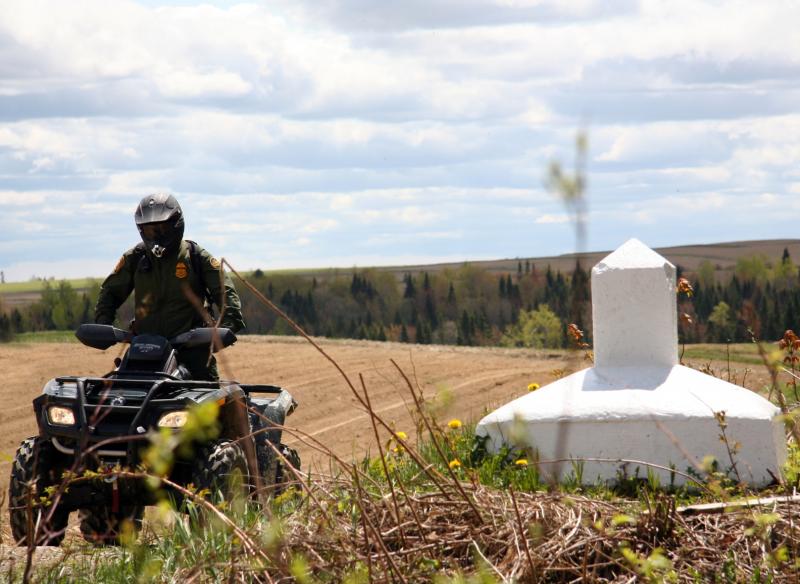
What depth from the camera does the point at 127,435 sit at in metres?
6.82

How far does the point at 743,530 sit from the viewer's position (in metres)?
5.45

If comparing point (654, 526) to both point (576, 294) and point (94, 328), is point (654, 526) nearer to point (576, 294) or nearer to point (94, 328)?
point (576, 294)

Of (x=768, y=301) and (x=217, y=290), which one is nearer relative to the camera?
(x=217, y=290)

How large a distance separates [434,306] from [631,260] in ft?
102

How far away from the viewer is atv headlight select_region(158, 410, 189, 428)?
22.1 feet

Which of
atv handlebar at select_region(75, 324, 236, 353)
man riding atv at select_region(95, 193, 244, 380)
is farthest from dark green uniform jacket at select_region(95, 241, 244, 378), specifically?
atv handlebar at select_region(75, 324, 236, 353)

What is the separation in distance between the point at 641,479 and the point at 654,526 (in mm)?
2799

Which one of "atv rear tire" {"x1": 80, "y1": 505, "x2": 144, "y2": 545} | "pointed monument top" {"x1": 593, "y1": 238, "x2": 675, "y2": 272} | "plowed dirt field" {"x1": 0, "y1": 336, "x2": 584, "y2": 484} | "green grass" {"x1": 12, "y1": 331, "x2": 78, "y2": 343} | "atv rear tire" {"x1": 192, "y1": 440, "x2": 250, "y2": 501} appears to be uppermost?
"pointed monument top" {"x1": 593, "y1": 238, "x2": 675, "y2": 272}

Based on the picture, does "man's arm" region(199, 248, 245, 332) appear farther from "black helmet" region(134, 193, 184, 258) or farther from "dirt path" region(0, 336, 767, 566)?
"dirt path" region(0, 336, 767, 566)

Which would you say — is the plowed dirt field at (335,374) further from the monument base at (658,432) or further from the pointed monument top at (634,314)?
the monument base at (658,432)

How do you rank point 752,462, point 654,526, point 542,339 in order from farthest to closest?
point 542,339, point 752,462, point 654,526

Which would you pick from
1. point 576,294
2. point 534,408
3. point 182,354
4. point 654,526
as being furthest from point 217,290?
point 576,294

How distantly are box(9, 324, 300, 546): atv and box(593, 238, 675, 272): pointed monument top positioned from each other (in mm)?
2817

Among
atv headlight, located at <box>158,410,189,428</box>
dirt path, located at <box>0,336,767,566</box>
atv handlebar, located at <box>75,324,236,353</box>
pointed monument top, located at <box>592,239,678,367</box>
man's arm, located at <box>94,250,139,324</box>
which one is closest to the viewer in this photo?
atv headlight, located at <box>158,410,189,428</box>
